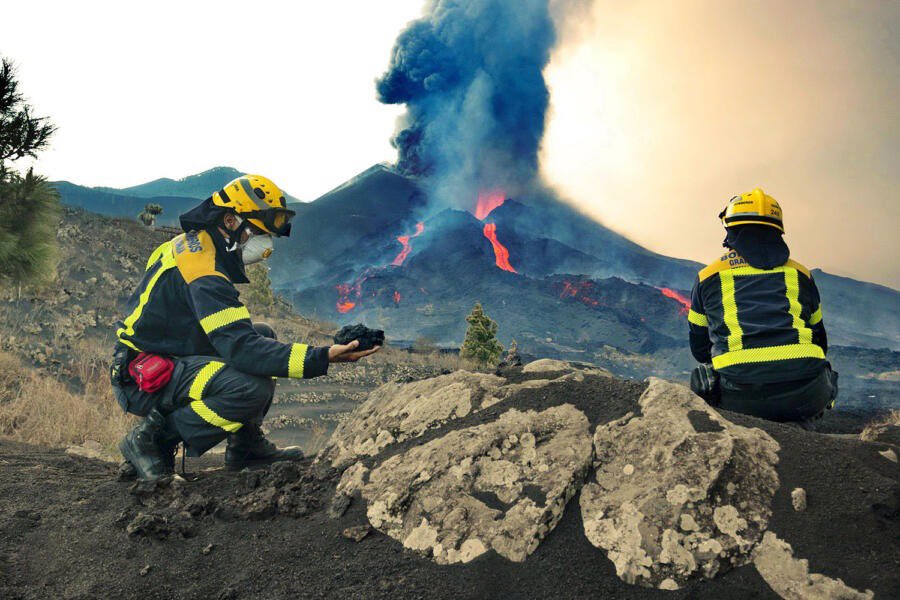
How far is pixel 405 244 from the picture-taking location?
91812mm

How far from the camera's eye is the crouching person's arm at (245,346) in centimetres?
413

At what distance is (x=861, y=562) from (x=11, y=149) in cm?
818

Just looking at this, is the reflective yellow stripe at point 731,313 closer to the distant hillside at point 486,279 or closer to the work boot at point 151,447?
the work boot at point 151,447

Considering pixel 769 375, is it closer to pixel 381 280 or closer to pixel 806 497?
pixel 806 497

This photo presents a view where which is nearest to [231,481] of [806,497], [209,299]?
[209,299]

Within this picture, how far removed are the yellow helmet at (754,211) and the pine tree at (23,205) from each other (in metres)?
6.81

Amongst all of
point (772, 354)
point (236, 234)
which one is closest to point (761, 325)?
point (772, 354)

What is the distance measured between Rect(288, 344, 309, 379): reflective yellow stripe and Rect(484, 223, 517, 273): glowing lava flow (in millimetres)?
83145

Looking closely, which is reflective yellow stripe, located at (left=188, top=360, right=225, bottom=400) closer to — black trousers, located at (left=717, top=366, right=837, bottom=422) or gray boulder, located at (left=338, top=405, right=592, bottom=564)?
gray boulder, located at (left=338, top=405, right=592, bottom=564)

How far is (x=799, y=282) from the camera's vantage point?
4.19 metres

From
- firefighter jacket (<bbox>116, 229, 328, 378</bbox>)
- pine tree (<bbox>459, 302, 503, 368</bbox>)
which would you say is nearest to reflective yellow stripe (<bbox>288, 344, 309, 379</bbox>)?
firefighter jacket (<bbox>116, 229, 328, 378</bbox>)

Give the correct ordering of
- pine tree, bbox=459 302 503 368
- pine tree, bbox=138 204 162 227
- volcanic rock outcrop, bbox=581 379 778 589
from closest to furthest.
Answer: volcanic rock outcrop, bbox=581 379 778 589, pine tree, bbox=459 302 503 368, pine tree, bbox=138 204 162 227

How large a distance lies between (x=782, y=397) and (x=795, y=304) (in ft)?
1.92

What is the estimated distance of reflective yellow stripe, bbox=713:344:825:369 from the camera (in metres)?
3.94
